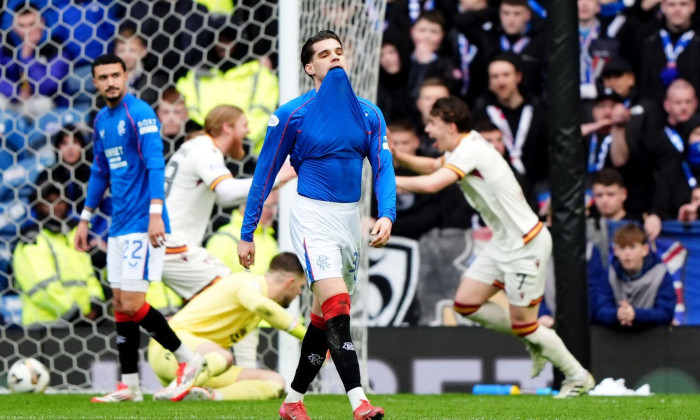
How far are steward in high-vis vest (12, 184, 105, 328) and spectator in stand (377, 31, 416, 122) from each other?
2607 millimetres

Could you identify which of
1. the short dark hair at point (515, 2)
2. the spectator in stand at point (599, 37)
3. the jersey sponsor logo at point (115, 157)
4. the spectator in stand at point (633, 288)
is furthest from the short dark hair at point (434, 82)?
the jersey sponsor logo at point (115, 157)

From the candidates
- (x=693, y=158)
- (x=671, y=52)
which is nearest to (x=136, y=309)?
(x=693, y=158)

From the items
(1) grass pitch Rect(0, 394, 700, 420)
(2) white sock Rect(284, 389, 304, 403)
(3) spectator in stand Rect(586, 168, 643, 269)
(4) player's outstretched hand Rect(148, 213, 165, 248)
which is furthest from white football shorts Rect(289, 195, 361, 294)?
(3) spectator in stand Rect(586, 168, 643, 269)

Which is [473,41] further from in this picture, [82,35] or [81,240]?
[81,240]

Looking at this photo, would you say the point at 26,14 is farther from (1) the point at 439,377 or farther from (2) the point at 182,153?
A: (1) the point at 439,377

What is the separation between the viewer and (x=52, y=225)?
873 cm

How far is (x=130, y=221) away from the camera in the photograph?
682cm

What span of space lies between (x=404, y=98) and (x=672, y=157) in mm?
2097

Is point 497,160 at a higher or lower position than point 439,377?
higher

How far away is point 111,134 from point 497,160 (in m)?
2.37

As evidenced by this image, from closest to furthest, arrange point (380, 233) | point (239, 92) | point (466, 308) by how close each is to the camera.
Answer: point (380, 233)
point (466, 308)
point (239, 92)

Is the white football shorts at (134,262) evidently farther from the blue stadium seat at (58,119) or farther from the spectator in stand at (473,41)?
the spectator in stand at (473,41)

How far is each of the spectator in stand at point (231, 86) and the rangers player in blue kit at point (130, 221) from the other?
1.89m

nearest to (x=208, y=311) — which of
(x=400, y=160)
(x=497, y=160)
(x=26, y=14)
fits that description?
(x=400, y=160)
